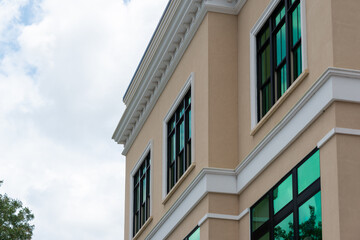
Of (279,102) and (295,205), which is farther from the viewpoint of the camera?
(279,102)

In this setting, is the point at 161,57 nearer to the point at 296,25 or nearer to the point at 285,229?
the point at 296,25

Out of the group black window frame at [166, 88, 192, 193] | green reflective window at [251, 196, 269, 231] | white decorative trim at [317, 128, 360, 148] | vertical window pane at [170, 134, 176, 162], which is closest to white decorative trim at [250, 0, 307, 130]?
green reflective window at [251, 196, 269, 231]

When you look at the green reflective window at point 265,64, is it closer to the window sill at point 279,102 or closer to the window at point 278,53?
the window at point 278,53

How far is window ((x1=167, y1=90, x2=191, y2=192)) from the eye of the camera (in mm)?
23891

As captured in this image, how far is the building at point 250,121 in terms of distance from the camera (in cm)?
1661

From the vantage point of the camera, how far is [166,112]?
26391mm

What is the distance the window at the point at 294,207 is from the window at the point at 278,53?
6.80 feet

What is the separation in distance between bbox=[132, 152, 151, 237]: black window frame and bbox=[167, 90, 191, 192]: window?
104 inches

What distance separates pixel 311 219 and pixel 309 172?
93cm

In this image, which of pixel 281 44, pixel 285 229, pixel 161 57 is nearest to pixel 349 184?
pixel 285 229

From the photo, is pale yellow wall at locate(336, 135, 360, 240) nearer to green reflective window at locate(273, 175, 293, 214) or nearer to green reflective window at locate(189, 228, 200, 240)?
green reflective window at locate(273, 175, 293, 214)

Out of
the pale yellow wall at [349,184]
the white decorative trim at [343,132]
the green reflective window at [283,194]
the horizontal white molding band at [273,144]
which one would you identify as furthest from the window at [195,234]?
the pale yellow wall at [349,184]

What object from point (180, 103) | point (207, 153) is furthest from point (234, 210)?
point (180, 103)

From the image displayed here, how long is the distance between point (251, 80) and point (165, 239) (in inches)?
241
